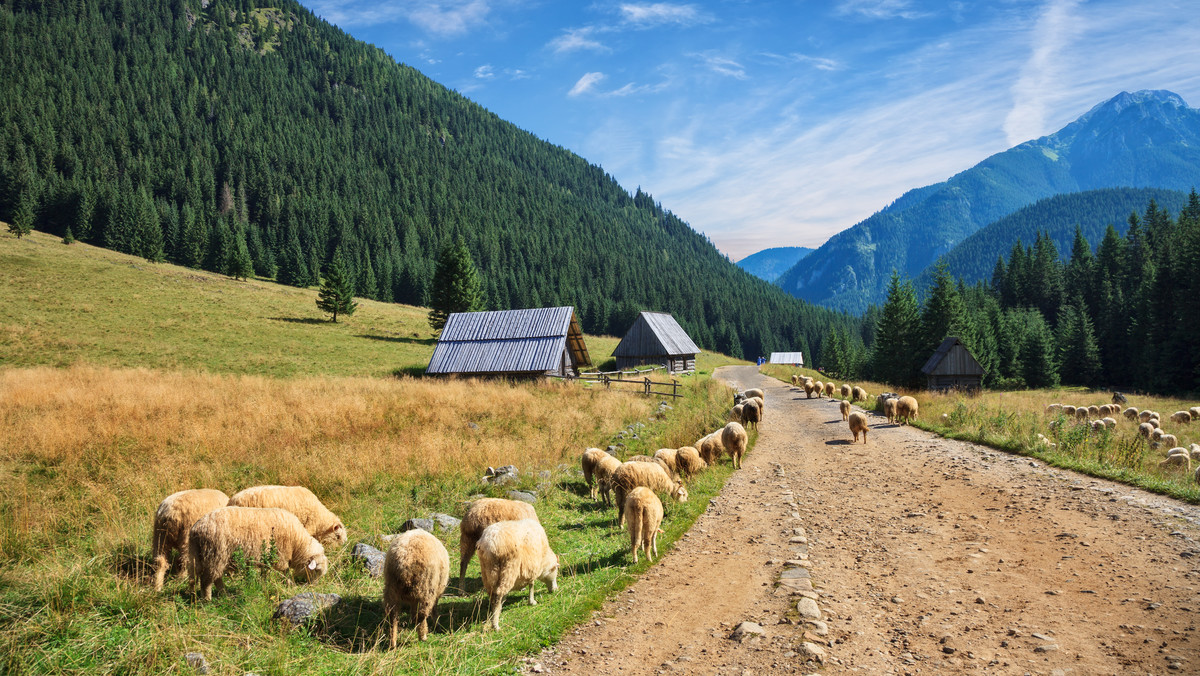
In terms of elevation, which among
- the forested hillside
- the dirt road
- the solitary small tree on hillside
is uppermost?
the forested hillside

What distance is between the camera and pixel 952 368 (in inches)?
1654

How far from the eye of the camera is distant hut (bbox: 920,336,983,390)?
4166cm

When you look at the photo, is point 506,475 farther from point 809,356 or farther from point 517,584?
point 809,356

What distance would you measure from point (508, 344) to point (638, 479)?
1134 inches

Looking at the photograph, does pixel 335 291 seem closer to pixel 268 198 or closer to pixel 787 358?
pixel 787 358

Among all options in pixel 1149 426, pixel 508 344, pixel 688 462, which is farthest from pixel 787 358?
pixel 688 462

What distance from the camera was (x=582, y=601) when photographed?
270 inches

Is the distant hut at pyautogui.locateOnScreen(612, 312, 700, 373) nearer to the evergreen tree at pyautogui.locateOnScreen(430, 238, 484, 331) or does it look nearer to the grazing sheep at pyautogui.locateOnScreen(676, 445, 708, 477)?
the evergreen tree at pyautogui.locateOnScreen(430, 238, 484, 331)

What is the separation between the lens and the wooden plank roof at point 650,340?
193 feet

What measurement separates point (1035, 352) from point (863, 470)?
197ft

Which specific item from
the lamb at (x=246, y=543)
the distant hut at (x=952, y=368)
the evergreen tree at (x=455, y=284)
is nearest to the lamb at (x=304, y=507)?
the lamb at (x=246, y=543)

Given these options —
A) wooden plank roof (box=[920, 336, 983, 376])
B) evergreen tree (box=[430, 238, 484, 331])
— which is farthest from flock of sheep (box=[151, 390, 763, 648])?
evergreen tree (box=[430, 238, 484, 331])

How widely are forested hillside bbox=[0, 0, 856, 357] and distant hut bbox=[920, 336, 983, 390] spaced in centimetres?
8102

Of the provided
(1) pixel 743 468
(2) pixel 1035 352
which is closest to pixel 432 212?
(2) pixel 1035 352
